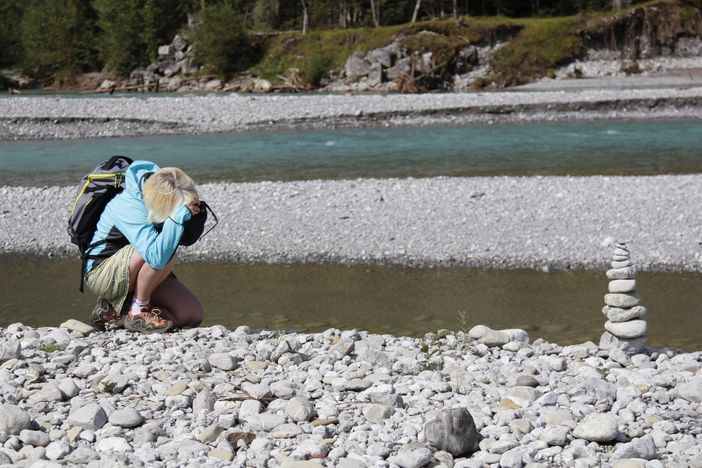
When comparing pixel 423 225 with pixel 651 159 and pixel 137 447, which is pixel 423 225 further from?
pixel 651 159

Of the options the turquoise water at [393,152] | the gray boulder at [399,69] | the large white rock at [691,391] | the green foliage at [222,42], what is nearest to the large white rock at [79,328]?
the large white rock at [691,391]

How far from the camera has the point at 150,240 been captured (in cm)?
597

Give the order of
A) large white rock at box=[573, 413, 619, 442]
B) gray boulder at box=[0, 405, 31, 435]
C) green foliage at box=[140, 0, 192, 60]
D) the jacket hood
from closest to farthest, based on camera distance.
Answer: large white rock at box=[573, 413, 619, 442] < gray boulder at box=[0, 405, 31, 435] < the jacket hood < green foliage at box=[140, 0, 192, 60]

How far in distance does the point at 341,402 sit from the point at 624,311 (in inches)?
89.7

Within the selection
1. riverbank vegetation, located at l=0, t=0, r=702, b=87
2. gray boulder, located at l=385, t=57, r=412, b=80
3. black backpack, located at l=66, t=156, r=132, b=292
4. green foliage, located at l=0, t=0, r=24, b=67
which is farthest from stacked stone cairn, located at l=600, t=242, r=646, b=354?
green foliage, located at l=0, t=0, r=24, b=67

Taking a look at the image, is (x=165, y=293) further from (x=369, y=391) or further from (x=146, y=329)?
(x=369, y=391)

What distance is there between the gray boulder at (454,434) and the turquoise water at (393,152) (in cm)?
1284

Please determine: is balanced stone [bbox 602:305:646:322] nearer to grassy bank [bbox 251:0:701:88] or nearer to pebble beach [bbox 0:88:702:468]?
pebble beach [bbox 0:88:702:468]

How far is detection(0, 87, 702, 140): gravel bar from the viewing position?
26.6m

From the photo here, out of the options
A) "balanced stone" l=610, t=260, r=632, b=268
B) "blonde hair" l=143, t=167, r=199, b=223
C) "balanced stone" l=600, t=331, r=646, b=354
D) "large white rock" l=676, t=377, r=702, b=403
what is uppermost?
"blonde hair" l=143, t=167, r=199, b=223

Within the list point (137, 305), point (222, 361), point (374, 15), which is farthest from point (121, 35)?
point (222, 361)

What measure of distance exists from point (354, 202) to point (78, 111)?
19.2 metres

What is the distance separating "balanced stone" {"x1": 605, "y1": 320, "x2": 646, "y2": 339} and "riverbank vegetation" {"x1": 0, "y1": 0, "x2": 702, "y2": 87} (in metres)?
40.1

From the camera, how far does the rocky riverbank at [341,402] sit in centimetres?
410
